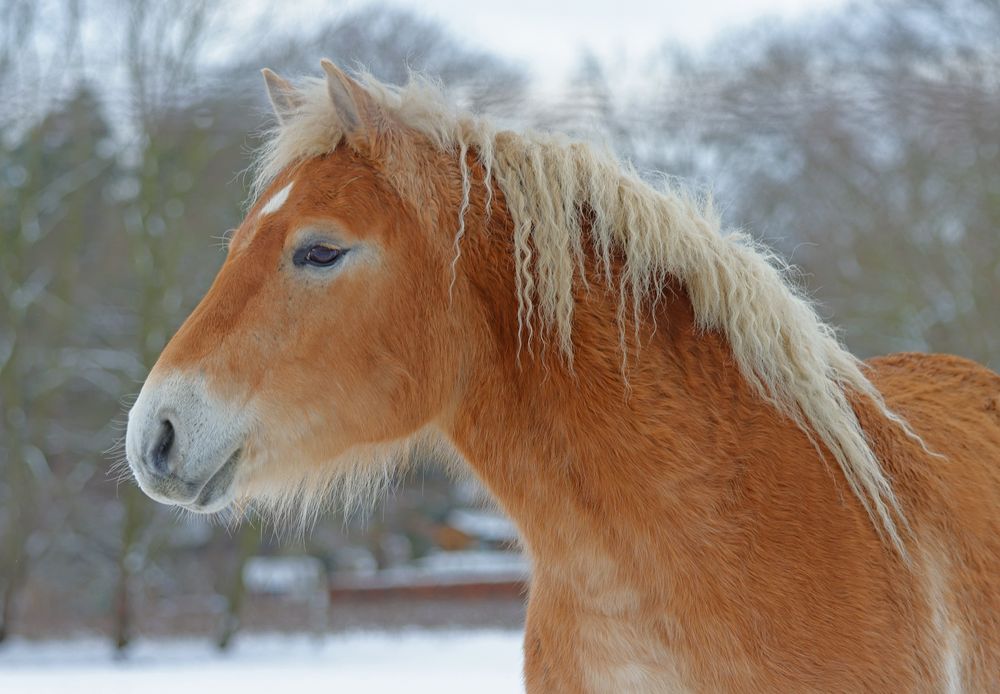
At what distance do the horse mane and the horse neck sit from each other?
2.2 inches

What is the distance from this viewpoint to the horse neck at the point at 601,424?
236 cm

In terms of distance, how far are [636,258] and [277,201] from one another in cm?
91

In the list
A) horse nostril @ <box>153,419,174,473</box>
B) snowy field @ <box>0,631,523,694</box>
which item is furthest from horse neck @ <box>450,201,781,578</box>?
snowy field @ <box>0,631,523,694</box>

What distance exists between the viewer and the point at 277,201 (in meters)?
2.56

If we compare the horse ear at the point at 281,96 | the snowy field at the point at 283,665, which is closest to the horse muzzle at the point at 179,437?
the horse ear at the point at 281,96

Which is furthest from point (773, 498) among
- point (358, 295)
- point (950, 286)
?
point (950, 286)

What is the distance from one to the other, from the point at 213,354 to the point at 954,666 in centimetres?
186

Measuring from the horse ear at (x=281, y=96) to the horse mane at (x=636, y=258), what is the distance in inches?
6.5

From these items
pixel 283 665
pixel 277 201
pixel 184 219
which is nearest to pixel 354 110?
pixel 277 201

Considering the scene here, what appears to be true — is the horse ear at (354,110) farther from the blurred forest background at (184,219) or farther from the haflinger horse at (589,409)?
the blurred forest background at (184,219)

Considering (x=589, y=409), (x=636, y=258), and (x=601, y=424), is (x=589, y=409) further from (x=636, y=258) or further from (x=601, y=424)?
(x=636, y=258)

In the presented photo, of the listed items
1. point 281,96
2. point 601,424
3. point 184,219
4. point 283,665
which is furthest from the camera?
point 184,219

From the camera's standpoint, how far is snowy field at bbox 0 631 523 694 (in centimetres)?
757

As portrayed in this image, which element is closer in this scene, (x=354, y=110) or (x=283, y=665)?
(x=354, y=110)
